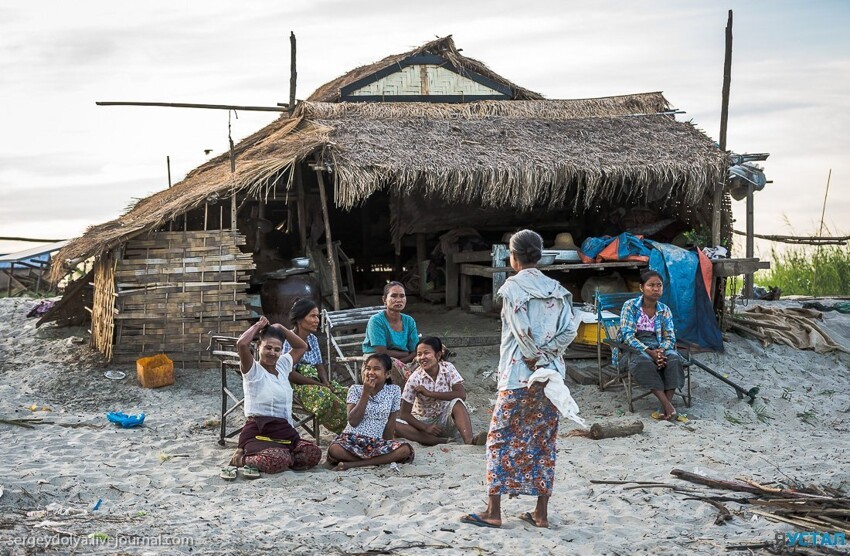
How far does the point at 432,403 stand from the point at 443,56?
7363 millimetres

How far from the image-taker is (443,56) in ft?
42.0

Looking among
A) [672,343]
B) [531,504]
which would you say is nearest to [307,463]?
[531,504]

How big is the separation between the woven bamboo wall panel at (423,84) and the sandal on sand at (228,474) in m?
7.82

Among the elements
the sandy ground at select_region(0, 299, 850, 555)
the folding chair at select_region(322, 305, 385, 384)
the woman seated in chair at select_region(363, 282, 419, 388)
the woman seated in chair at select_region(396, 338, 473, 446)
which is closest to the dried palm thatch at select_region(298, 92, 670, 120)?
the folding chair at select_region(322, 305, 385, 384)

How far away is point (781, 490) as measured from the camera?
493cm

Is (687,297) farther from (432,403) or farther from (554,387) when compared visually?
(554,387)

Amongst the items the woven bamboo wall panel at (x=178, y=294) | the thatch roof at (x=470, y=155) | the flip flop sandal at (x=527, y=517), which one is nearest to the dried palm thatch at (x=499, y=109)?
the thatch roof at (x=470, y=155)

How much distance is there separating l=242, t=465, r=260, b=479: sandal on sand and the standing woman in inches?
65.9

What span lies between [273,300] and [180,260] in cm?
98

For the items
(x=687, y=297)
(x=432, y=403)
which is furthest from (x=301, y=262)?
(x=687, y=297)

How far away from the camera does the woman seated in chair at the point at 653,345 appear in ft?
23.7

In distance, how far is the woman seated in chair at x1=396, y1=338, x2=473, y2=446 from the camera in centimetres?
642

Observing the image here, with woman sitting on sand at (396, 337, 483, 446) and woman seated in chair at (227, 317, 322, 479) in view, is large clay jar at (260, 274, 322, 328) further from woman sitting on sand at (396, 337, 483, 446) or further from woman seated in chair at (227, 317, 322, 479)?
woman seated in chair at (227, 317, 322, 479)

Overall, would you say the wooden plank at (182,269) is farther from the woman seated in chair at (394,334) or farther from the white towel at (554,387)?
the white towel at (554,387)
